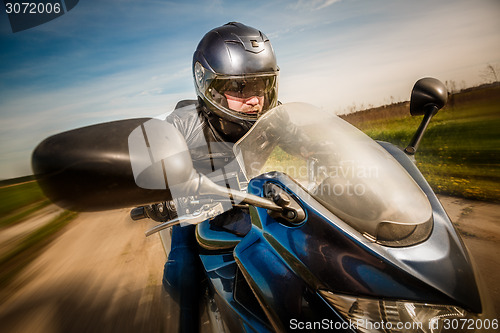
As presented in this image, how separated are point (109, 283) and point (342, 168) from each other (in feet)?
11.2

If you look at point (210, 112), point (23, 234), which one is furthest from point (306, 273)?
point (23, 234)

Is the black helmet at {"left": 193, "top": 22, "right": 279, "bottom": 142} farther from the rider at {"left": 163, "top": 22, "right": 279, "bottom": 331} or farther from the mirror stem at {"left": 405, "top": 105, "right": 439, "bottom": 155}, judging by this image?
the mirror stem at {"left": 405, "top": 105, "right": 439, "bottom": 155}

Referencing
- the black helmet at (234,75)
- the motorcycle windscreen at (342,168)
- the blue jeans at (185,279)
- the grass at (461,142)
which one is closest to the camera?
the motorcycle windscreen at (342,168)

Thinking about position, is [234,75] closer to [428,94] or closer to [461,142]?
[428,94]

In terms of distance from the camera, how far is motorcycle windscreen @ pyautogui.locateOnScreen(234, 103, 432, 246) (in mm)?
895

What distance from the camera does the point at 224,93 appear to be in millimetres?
2396

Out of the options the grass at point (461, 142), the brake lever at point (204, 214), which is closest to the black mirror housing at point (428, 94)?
the brake lever at point (204, 214)

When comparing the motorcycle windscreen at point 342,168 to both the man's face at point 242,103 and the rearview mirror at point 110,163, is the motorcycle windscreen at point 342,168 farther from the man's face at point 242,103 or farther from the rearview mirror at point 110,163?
the man's face at point 242,103

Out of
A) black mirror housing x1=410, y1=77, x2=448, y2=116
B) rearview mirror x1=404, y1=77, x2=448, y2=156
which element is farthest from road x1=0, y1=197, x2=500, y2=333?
black mirror housing x1=410, y1=77, x2=448, y2=116

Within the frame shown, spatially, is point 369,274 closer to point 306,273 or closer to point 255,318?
point 306,273

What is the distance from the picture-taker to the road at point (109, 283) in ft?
8.11

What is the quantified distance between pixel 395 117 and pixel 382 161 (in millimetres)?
11466

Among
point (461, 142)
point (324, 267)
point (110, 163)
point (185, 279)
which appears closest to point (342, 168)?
point (324, 267)

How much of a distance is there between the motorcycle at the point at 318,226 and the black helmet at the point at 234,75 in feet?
4.19
